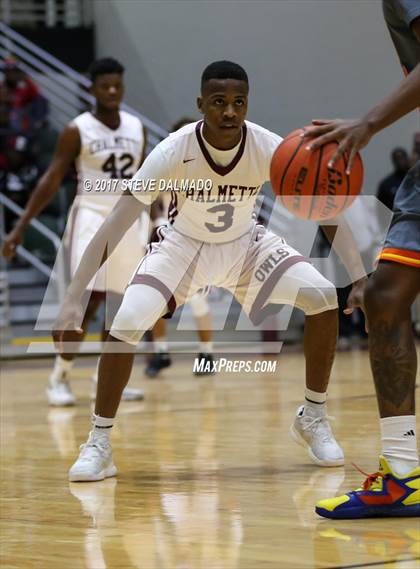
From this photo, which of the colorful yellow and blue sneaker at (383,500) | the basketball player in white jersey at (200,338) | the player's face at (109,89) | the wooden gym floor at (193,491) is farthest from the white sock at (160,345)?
the colorful yellow and blue sneaker at (383,500)

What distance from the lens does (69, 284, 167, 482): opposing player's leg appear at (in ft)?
15.1

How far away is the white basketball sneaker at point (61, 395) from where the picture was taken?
7.45 meters

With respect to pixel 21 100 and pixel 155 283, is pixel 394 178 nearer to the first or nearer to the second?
pixel 21 100

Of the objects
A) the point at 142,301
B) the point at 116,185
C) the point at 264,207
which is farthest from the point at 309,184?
the point at 264,207

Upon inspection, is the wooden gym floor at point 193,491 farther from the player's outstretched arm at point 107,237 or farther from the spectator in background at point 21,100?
the spectator in background at point 21,100

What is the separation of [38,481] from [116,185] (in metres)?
3.09

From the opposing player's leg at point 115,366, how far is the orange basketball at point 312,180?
1.10 metres

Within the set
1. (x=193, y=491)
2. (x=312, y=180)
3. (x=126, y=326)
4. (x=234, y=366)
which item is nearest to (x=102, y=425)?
(x=126, y=326)

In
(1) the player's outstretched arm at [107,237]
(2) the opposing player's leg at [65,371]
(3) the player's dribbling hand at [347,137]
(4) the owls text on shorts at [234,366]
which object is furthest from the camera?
(4) the owls text on shorts at [234,366]

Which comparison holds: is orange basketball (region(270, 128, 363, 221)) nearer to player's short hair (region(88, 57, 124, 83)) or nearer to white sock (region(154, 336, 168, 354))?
player's short hair (region(88, 57, 124, 83))

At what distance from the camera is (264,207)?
10.1m

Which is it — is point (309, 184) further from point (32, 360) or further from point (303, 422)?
point (32, 360)

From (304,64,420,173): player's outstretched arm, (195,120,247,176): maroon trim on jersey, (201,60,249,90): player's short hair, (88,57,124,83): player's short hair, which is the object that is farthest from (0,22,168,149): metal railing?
(304,64,420,173): player's outstretched arm

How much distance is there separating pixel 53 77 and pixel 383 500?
10010mm
